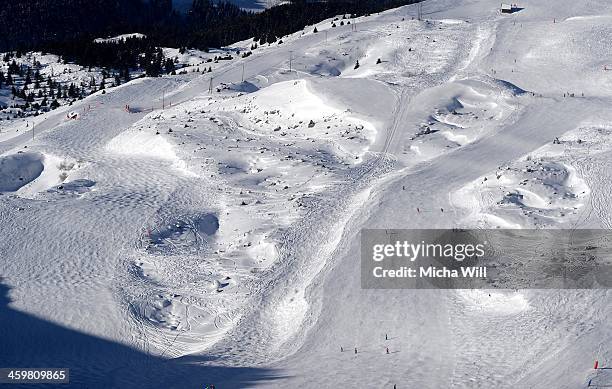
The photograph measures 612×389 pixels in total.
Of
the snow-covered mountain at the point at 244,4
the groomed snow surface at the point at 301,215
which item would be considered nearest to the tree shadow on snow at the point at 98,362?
the groomed snow surface at the point at 301,215

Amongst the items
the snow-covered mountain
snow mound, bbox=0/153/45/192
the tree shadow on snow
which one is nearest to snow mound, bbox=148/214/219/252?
the tree shadow on snow

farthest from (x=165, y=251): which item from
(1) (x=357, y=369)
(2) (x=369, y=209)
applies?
(1) (x=357, y=369)

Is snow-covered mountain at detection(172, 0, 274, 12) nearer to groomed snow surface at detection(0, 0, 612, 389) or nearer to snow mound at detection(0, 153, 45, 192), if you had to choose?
groomed snow surface at detection(0, 0, 612, 389)

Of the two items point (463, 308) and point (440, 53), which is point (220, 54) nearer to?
point (440, 53)

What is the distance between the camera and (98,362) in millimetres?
27000

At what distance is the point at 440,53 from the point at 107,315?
158 ft

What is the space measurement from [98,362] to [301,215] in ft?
48.4

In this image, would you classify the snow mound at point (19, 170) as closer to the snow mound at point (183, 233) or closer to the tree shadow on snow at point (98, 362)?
the snow mound at point (183, 233)

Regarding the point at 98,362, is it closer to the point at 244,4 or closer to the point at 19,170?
the point at 19,170

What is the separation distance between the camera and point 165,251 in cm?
3619

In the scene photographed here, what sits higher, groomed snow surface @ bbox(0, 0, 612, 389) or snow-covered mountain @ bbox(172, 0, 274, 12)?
groomed snow surface @ bbox(0, 0, 612, 389)

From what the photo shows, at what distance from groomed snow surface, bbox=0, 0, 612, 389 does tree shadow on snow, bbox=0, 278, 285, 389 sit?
110 millimetres

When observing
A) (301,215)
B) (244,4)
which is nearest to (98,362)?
(301,215)

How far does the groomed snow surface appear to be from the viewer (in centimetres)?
2642
